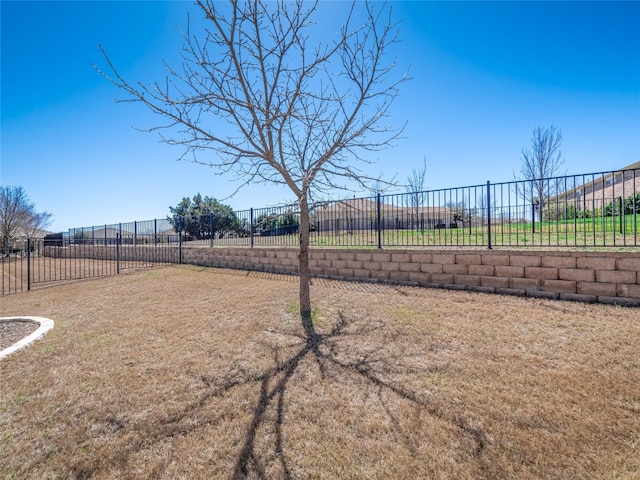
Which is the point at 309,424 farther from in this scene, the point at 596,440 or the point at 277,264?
the point at 277,264

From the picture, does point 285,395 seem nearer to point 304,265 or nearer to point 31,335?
point 304,265

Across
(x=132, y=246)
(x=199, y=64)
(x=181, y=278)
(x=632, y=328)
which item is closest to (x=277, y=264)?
(x=181, y=278)

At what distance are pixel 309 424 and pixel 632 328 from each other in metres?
4.28

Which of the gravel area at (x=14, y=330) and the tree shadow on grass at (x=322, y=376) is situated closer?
the tree shadow on grass at (x=322, y=376)

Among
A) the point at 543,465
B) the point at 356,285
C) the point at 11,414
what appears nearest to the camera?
the point at 543,465

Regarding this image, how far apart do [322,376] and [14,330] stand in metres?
5.61

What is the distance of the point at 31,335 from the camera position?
4.68 metres

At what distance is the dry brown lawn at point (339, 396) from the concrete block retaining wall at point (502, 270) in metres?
0.51

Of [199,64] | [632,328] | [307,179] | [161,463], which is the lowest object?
[161,463]

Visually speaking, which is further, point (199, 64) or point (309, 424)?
point (199, 64)

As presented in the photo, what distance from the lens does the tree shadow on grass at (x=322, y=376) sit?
2127 millimetres

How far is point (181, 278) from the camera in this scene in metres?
9.21

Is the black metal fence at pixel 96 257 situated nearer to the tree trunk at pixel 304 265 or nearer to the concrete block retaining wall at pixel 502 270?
the concrete block retaining wall at pixel 502 270

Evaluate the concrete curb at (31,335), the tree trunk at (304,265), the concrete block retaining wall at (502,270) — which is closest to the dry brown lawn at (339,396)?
the concrete curb at (31,335)
